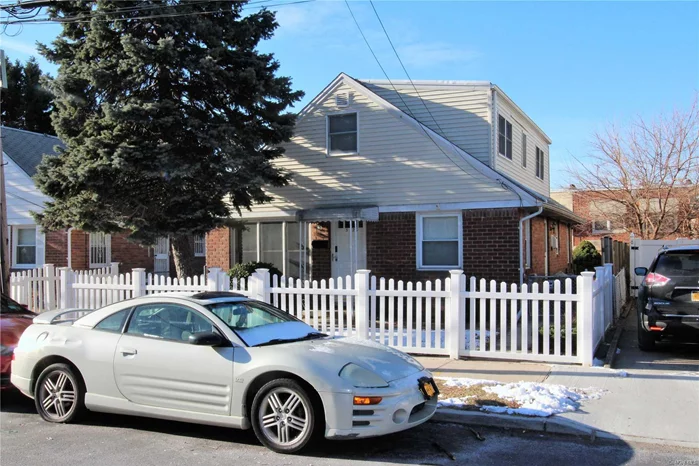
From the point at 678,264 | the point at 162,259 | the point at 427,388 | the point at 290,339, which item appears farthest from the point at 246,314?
the point at 162,259

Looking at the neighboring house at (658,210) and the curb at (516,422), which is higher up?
the neighboring house at (658,210)

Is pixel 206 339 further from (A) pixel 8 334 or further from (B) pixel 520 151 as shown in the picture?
(B) pixel 520 151

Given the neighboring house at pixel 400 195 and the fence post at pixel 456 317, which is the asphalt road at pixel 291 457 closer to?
the fence post at pixel 456 317

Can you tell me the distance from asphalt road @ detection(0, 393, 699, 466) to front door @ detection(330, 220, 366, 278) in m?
8.47

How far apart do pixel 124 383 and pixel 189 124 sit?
6976 mm

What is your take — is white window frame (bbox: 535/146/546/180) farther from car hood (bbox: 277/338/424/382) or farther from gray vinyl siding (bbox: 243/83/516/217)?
car hood (bbox: 277/338/424/382)

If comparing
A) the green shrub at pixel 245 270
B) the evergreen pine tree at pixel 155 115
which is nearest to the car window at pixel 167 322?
the evergreen pine tree at pixel 155 115

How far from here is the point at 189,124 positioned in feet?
38.3

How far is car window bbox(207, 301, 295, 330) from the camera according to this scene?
5.93 meters

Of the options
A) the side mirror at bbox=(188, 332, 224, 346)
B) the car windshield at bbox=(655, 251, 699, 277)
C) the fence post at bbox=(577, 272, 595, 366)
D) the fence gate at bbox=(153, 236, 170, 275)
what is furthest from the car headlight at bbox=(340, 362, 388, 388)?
the fence gate at bbox=(153, 236, 170, 275)

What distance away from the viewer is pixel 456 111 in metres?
14.7

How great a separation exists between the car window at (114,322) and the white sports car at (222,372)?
0.04 ft

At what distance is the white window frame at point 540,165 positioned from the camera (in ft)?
64.6

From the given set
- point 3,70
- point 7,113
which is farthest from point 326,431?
point 7,113
